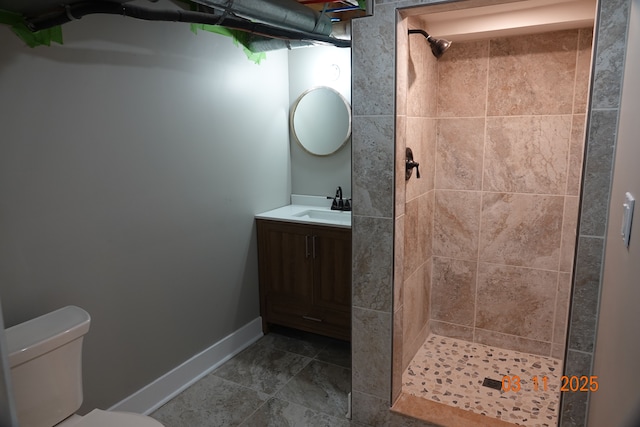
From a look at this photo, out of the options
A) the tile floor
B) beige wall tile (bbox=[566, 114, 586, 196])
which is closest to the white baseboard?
the tile floor

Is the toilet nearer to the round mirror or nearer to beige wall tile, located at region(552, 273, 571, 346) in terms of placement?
the round mirror

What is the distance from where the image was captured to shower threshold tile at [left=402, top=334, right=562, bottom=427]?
89.0 inches

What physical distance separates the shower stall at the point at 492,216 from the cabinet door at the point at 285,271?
0.77m

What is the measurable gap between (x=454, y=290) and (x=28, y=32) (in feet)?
8.78

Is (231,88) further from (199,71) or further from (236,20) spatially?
(236,20)

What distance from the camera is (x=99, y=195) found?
6.89 ft

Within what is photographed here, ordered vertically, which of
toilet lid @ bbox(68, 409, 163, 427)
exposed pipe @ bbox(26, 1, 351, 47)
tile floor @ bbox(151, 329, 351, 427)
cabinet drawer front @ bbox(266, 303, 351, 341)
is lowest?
tile floor @ bbox(151, 329, 351, 427)

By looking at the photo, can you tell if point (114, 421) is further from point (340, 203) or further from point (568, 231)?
point (568, 231)

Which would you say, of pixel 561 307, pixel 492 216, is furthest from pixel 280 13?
pixel 561 307

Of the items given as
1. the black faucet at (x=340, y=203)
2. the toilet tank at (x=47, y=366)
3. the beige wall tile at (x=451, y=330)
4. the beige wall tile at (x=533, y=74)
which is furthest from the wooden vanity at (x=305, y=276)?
the toilet tank at (x=47, y=366)

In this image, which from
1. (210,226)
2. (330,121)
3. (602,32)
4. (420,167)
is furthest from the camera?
(330,121)

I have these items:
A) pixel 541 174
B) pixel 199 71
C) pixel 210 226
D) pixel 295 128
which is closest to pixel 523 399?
pixel 541 174

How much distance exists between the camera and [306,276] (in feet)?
10.0

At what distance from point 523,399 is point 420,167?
53.5 inches
